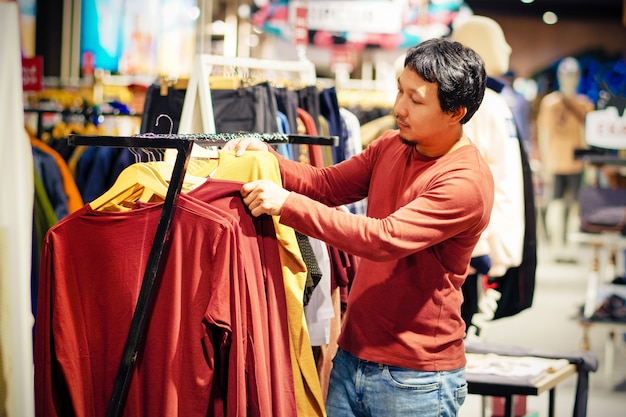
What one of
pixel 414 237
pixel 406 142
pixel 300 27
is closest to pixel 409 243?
pixel 414 237

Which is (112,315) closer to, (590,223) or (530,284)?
(530,284)

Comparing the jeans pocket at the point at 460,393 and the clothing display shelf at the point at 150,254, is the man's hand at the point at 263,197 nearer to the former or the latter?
the clothing display shelf at the point at 150,254

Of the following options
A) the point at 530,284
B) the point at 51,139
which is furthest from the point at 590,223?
the point at 51,139

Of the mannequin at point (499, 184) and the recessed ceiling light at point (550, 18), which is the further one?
the recessed ceiling light at point (550, 18)

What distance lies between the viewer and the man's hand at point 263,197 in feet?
7.18

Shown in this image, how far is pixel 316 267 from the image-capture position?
2.47 meters

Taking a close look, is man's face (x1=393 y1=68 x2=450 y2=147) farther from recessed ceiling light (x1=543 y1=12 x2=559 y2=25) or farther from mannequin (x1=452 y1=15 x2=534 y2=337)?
recessed ceiling light (x1=543 y1=12 x2=559 y2=25)

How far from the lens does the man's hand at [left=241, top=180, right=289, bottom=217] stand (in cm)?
219

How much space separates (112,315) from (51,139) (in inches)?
115

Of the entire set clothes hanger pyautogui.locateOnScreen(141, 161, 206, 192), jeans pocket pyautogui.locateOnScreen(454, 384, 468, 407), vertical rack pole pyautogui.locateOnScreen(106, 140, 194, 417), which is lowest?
jeans pocket pyautogui.locateOnScreen(454, 384, 468, 407)

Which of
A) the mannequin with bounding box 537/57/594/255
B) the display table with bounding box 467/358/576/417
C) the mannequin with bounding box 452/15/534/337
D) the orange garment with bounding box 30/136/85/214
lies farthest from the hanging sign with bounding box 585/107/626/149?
the mannequin with bounding box 537/57/594/255

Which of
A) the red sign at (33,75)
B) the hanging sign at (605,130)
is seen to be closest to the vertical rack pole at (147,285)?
the red sign at (33,75)

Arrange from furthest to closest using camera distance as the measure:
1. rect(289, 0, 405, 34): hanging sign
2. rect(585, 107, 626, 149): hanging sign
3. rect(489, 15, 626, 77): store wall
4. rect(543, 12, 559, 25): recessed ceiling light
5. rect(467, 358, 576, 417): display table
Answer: rect(489, 15, 626, 77): store wall < rect(543, 12, 559, 25): recessed ceiling light < rect(289, 0, 405, 34): hanging sign < rect(585, 107, 626, 149): hanging sign < rect(467, 358, 576, 417): display table

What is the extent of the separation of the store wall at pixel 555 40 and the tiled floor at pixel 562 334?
7.88m
